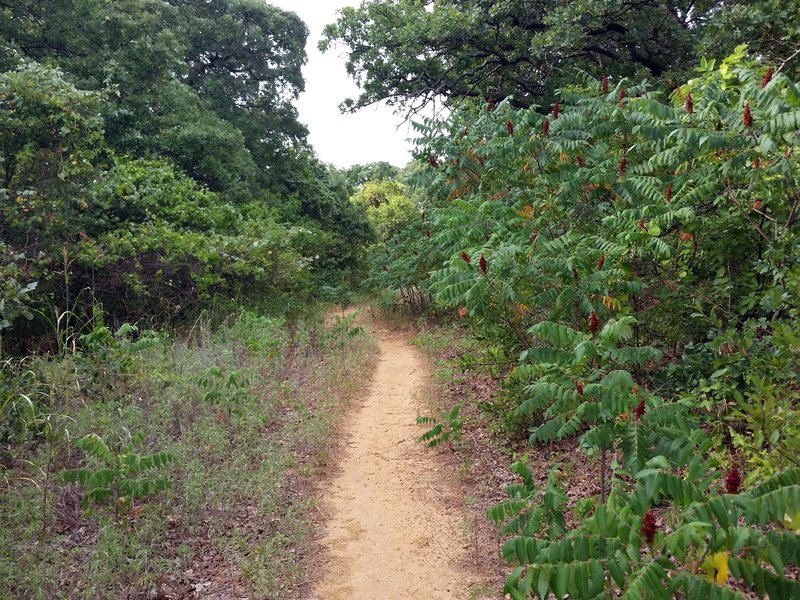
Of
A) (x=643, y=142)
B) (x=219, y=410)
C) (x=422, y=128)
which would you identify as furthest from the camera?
(x=422, y=128)

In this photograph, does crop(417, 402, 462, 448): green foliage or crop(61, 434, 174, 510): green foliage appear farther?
crop(417, 402, 462, 448): green foliage

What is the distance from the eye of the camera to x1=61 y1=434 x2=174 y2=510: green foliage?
4332 millimetres

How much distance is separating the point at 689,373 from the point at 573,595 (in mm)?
3591

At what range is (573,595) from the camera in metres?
2.27

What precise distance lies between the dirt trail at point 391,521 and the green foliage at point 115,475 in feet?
5.21

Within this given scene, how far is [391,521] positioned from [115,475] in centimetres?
245

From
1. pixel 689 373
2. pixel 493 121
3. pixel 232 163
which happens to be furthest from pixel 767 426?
pixel 232 163

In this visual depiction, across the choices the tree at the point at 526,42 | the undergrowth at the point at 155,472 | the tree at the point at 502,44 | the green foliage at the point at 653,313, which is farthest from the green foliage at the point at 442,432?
the tree at the point at 526,42

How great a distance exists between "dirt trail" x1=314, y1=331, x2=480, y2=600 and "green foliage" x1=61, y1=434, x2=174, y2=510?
1.59m

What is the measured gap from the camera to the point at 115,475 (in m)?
4.71

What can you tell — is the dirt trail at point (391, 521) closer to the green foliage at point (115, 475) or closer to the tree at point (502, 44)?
the green foliage at point (115, 475)

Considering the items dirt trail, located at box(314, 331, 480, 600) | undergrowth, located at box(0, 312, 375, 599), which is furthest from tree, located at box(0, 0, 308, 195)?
dirt trail, located at box(314, 331, 480, 600)

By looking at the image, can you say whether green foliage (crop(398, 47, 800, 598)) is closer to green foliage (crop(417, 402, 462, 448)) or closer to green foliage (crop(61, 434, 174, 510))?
green foliage (crop(417, 402, 462, 448))

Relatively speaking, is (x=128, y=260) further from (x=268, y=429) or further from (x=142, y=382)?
(x=268, y=429)
